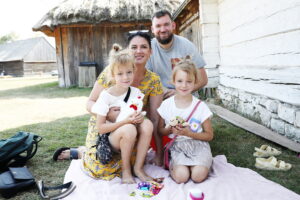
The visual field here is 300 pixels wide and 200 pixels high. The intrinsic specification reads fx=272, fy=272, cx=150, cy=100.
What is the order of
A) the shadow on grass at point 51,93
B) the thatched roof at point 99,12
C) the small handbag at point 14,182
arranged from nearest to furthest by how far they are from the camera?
the small handbag at point 14,182, the shadow on grass at point 51,93, the thatched roof at point 99,12

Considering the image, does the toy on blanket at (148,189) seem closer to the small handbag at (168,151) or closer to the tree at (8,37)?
the small handbag at (168,151)

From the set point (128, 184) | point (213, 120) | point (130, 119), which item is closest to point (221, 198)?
point (128, 184)

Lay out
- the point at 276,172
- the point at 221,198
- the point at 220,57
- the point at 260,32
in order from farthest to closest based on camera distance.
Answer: the point at 220,57 → the point at 260,32 → the point at 276,172 → the point at 221,198

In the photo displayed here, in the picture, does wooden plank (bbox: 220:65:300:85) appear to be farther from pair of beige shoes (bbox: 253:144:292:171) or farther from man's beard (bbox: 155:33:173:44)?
man's beard (bbox: 155:33:173:44)

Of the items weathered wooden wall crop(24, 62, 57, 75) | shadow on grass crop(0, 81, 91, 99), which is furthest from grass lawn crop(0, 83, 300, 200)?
weathered wooden wall crop(24, 62, 57, 75)

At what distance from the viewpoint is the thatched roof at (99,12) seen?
1041 centimetres

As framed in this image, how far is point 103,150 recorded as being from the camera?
7.72 feet

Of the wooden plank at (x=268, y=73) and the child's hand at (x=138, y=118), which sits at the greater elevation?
the wooden plank at (x=268, y=73)

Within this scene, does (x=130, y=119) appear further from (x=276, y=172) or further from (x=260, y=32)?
(x=260, y=32)

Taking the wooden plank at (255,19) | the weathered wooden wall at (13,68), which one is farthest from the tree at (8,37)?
the wooden plank at (255,19)

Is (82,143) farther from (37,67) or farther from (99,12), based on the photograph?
(37,67)

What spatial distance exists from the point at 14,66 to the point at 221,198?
34.6m

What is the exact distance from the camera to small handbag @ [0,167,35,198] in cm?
219

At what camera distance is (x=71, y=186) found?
2.22m
